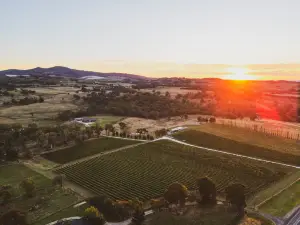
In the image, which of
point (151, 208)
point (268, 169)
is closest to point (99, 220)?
point (151, 208)

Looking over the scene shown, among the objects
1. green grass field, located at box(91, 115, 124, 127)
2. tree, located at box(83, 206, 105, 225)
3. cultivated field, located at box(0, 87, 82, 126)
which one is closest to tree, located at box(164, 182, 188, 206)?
tree, located at box(83, 206, 105, 225)

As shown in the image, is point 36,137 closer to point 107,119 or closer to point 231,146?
point 107,119

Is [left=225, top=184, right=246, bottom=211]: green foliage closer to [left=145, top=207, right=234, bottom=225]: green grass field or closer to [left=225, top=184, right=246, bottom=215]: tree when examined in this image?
[left=225, top=184, right=246, bottom=215]: tree

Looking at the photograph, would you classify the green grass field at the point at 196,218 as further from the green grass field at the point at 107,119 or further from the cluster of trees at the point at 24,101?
the cluster of trees at the point at 24,101

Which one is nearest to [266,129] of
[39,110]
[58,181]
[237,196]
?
[237,196]

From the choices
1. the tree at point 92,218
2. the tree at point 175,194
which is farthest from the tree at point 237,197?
the tree at point 92,218

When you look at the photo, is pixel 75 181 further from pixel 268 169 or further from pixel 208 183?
pixel 268 169
